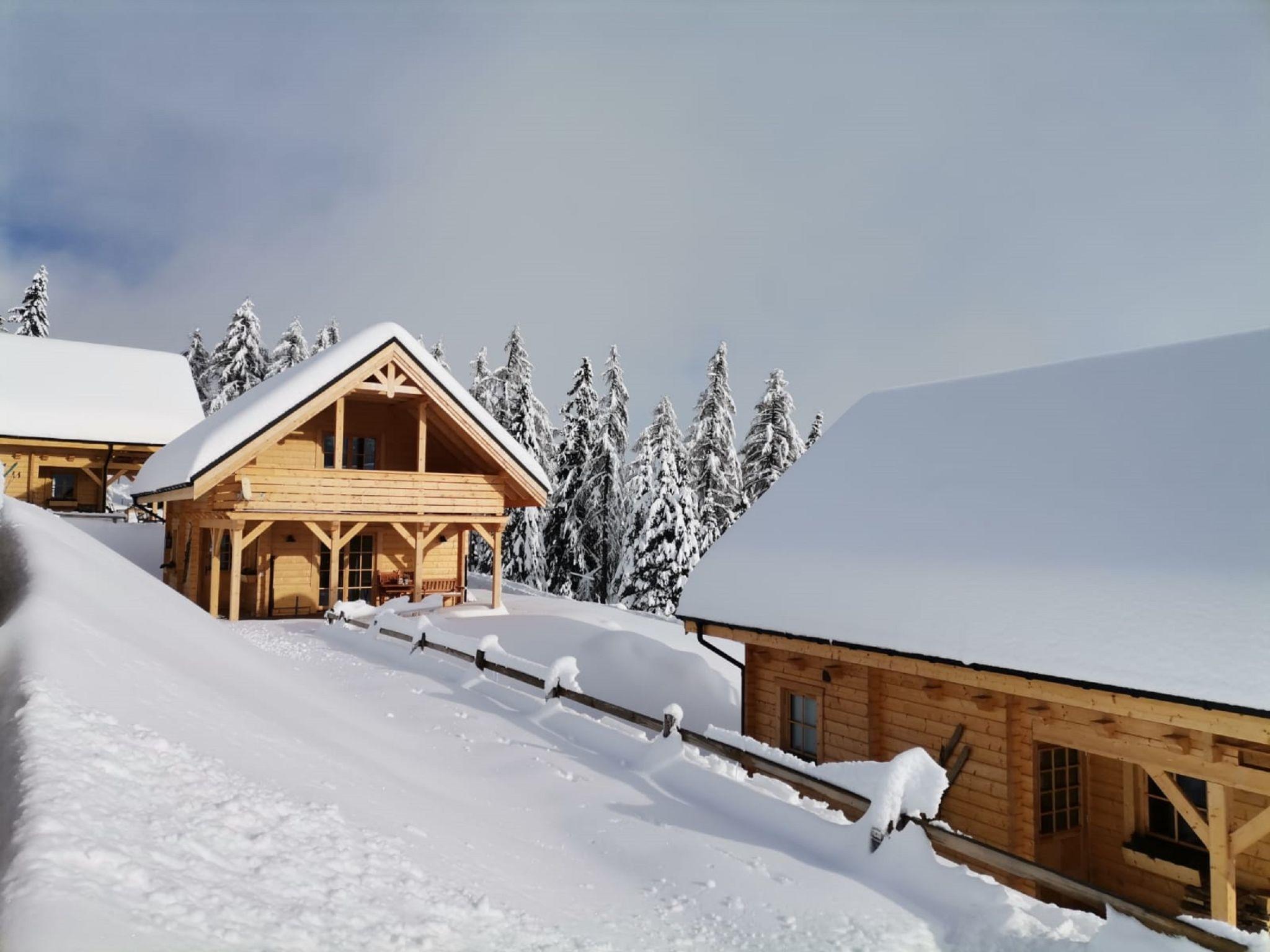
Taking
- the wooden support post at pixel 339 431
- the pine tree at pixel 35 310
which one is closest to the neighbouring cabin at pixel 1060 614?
the wooden support post at pixel 339 431

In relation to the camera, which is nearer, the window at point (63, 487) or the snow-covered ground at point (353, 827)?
the snow-covered ground at point (353, 827)

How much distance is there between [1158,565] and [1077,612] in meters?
0.93

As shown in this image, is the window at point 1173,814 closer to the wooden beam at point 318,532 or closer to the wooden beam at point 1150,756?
the wooden beam at point 1150,756

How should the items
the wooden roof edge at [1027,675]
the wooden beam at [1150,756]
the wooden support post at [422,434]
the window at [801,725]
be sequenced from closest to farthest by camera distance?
the wooden roof edge at [1027,675]
the wooden beam at [1150,756]
the window at [801,725]
the wooden support post at [422,434]

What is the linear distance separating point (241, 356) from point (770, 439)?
34.4 meters

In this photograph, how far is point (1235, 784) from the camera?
6.60 meters

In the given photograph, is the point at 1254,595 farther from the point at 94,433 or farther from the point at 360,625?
the point at 94,433

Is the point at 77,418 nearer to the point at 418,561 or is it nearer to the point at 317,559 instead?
the point at 317,559

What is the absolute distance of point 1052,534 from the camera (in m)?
8.71

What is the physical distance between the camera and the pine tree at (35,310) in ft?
154

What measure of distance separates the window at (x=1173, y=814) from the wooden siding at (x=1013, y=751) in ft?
0.43

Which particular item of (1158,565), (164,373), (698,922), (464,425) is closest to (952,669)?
(1158,565)

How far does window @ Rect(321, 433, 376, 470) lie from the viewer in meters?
21.5

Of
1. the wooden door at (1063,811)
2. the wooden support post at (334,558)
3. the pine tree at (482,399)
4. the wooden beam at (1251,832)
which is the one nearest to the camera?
the wooden beam at (1251,832)
